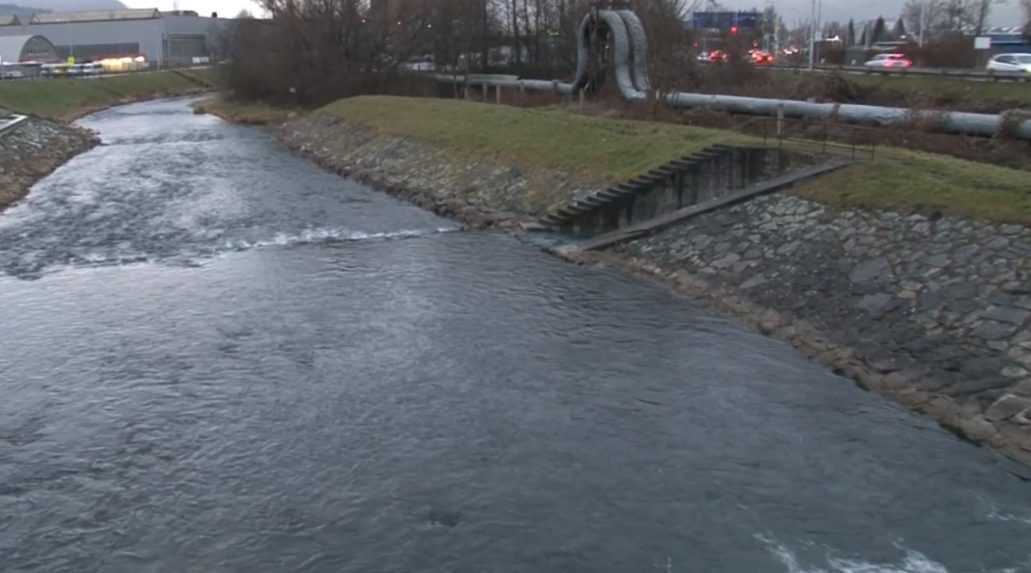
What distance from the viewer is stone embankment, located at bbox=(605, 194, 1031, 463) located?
14.8 m

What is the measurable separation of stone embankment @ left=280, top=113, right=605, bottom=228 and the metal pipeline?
790 centimetres

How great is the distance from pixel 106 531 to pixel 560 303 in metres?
11.5

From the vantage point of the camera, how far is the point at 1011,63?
5312cm

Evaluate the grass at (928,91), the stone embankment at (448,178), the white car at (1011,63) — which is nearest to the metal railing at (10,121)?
the stone embankment at (448,178)

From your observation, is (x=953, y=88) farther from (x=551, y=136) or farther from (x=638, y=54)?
(x=551, y=136)

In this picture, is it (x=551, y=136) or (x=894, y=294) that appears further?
(x=551, y=136)

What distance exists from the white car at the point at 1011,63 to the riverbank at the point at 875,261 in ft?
97.1

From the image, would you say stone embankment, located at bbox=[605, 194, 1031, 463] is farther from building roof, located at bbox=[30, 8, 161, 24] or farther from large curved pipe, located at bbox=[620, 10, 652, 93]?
building roof, located at bbox=[30, 8, 161, 24]

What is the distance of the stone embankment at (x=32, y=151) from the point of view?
125 ft

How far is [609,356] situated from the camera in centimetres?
1730

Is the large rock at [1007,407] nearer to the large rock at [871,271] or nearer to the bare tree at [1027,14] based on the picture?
the large rock at [871,271]

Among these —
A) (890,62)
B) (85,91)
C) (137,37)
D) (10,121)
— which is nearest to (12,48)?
(137,37)

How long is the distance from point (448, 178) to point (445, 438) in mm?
23674

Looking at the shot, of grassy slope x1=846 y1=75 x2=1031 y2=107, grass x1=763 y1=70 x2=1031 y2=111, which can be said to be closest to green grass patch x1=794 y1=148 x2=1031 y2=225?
grass x1=763 y1=70 x2=1031 y2=111
